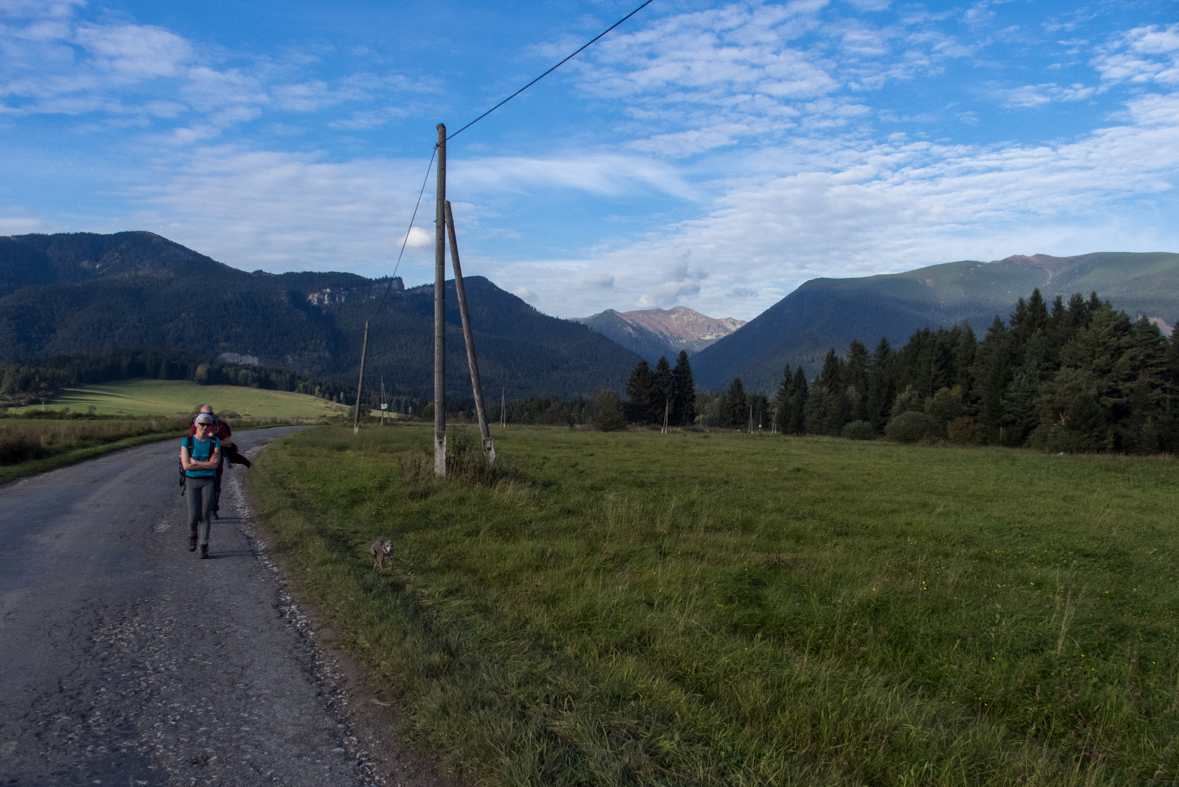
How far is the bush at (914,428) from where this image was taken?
58.7m

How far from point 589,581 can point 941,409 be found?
227 feet

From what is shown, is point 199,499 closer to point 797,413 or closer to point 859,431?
point 859,431

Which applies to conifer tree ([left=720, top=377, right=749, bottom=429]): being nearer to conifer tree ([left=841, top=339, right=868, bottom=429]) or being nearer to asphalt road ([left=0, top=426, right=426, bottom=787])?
conifer tree ([left=841, top=339, right=868, bottom=429])

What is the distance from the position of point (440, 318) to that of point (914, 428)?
2271 inches

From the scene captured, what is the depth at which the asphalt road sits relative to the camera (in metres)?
3.31

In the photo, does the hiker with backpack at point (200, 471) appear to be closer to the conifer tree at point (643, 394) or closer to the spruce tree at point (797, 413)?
the conifer tree at point (643, 394)

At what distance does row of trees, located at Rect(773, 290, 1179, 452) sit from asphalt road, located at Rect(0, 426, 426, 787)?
60.9 meters

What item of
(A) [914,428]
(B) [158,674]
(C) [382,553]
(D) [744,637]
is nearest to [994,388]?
(A) [914,428]

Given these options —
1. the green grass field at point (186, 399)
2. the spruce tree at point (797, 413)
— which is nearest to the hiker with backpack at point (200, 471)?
the green grass field at point (186, 399)

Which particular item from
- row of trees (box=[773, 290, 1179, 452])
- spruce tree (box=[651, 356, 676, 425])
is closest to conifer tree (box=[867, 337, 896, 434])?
row of trees (box=[773, 290, 1179, 452])

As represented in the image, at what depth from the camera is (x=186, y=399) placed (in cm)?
11731

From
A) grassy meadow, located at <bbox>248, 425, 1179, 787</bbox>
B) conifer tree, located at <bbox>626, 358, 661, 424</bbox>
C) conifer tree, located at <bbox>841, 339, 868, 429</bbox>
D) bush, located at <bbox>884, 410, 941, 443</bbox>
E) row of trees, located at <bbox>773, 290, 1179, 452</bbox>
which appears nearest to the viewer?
grassy meadow, located at <bbox>248, 425, 1179, 787</bbox>

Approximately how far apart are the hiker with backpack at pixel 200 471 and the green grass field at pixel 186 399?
89354 mm

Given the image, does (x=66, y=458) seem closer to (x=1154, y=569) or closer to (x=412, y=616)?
(x=412, y=616)
